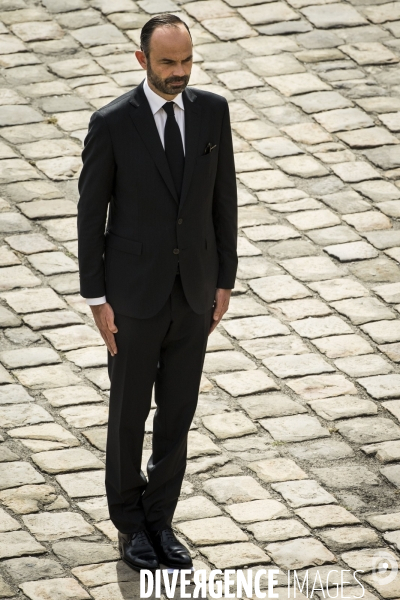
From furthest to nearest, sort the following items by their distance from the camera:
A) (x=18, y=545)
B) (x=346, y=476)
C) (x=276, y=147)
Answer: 1. (x=276, y=147)
2. (x=346, y=476)
3. (x=18, y=545)

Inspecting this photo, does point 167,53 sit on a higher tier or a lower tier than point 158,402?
higher

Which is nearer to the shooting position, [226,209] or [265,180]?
[226,209]

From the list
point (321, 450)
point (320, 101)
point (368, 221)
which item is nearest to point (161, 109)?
point (321, 450)

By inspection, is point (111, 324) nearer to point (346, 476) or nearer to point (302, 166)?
point (346, 476)

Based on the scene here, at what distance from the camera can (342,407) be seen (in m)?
6.20

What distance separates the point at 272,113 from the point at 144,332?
477cm

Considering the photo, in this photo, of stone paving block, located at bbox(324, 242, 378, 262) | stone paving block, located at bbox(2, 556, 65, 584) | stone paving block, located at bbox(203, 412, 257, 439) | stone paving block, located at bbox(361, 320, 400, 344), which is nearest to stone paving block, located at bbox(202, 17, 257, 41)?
stone paving block, located at bbox(324, 242, 378, 262)

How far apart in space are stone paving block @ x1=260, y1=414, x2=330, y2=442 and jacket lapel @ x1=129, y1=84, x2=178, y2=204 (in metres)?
1.92

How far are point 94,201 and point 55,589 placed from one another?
1.64 metres

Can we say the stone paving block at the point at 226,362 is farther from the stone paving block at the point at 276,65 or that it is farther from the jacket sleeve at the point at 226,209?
the stone paving block at the point at 276,65

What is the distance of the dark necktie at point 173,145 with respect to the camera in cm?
457

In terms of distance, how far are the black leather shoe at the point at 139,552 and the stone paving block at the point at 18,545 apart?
38cm

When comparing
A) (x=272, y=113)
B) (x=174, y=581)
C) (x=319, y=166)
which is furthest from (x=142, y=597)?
(x=272, y=113)

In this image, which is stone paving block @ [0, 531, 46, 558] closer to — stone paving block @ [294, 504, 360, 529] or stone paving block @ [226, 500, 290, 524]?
stone paving block @ [226, 500, 290, 524]
